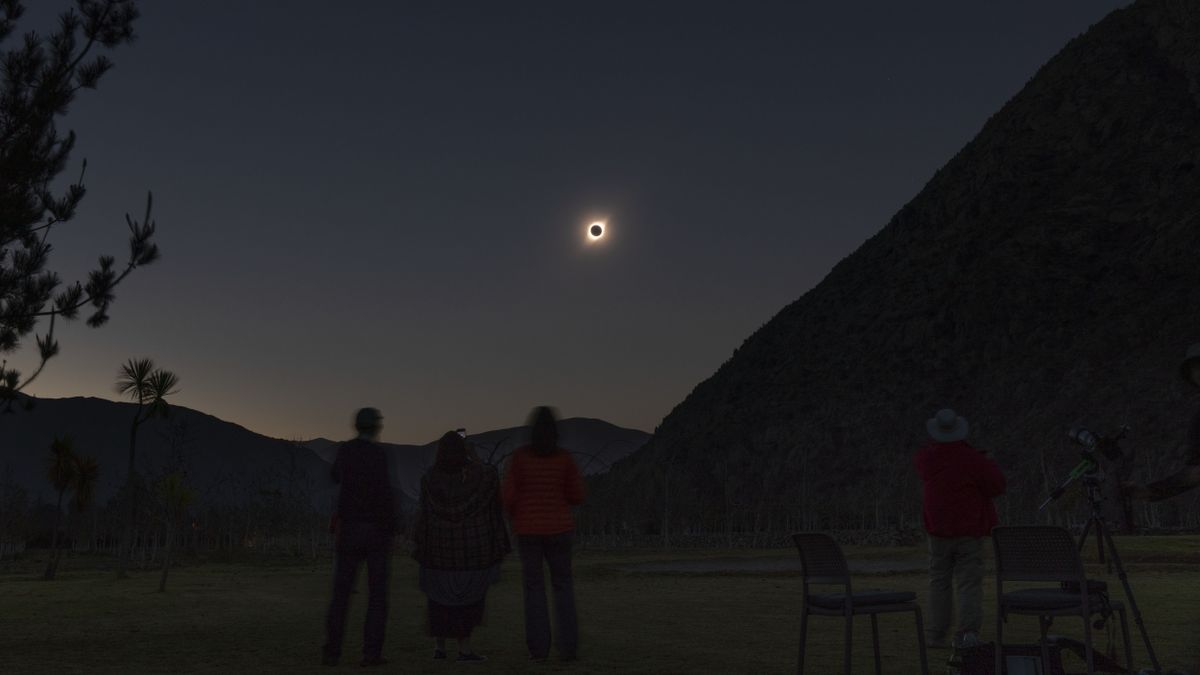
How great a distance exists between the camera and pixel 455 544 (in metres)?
9.19

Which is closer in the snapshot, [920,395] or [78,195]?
[78,195]

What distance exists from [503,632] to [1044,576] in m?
7.19

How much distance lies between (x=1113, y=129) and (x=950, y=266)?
2128cm

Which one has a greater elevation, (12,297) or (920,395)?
(920,395)

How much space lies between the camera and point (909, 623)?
1275 cm

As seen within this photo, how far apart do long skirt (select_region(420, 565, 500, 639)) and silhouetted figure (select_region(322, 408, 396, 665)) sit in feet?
1.37

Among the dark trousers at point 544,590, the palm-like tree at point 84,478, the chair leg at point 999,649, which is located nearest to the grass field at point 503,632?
the dark trousers at point 544,590

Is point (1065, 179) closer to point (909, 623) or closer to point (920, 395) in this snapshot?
point (920, 395)

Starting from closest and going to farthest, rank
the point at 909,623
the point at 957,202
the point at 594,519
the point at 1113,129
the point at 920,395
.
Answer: the point at 909,623, the point at 594,519, the point at 920,395, the point at 1113,129, the point at 957,202

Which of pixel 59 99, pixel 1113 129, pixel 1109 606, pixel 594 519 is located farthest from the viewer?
pixel 1113 129

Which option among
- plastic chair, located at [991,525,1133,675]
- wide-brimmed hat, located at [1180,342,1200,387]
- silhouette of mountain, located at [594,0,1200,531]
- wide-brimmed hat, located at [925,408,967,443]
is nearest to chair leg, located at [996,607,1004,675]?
plastic chair, located at [991,525,1133,675]

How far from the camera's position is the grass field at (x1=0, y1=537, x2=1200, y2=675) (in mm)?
9188

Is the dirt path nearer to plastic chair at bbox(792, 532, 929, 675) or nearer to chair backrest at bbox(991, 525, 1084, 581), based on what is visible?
plastic chair at bbox(792, 532, 929, 675)

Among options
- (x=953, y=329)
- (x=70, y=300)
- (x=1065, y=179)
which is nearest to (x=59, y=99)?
(x=70, y=300)
